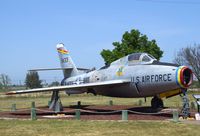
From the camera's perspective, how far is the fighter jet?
651 inches

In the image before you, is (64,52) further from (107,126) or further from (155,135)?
(155,135)

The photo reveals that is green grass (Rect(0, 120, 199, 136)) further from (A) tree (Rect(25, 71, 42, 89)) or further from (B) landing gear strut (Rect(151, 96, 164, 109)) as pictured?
(A) tree (Rect(25, 71, 42, 89))

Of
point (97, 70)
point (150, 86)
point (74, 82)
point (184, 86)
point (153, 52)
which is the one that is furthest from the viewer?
point (153, 52)

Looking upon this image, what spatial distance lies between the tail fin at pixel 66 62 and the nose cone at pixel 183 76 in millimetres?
11672

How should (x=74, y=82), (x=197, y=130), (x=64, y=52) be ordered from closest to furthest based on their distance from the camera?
(x=197, y=130) < (x=74, y=82) < (x=64, y=52)

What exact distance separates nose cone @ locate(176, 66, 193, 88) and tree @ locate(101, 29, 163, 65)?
1284 inches

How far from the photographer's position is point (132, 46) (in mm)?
50312

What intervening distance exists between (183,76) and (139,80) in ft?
8.77

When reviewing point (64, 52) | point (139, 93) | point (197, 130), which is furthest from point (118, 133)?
point (64, 52)

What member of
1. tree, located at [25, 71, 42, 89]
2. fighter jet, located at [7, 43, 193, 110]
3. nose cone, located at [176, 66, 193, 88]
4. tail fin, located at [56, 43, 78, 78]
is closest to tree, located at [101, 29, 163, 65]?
tail fin, located at [56, 43, 78, 78]

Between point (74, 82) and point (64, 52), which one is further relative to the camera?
point (64, 52)

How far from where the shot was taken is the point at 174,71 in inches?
646

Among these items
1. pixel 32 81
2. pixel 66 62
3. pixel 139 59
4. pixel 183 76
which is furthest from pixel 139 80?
pixel 32 81

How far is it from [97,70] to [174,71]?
7146 millimetres
